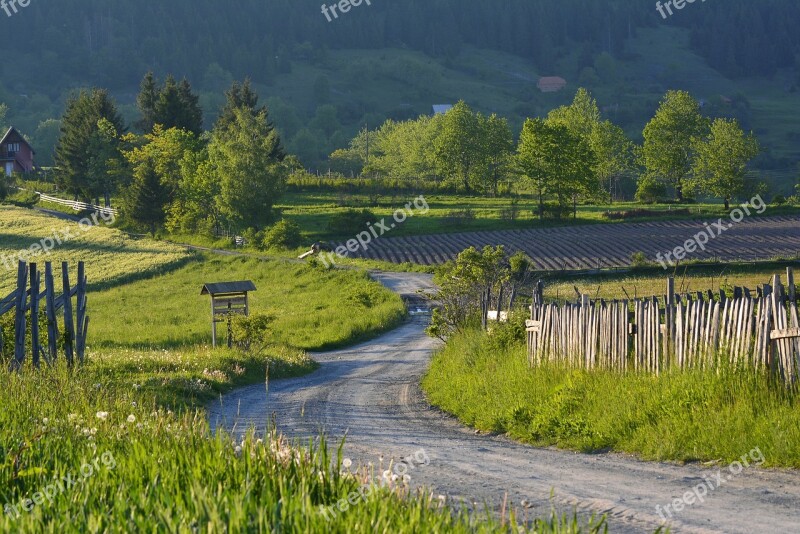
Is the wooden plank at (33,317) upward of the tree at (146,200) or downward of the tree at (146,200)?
downward

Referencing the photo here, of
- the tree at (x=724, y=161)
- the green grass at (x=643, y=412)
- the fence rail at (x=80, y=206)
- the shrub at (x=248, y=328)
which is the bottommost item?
the shrub at (x=248, y=328)

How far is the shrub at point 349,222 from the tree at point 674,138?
37.9 metres

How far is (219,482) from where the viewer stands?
21.5ft

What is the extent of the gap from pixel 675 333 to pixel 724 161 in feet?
276

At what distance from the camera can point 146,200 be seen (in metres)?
78.8

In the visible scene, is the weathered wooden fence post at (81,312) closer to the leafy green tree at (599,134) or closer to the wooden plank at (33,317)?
the wooden plank at (33,317)

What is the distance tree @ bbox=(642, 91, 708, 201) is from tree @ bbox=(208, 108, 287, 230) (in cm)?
4462

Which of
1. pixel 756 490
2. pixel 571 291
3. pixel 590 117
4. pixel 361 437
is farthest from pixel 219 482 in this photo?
pixel 590 117

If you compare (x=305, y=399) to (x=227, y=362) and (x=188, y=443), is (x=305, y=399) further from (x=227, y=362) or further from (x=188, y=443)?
(x=188, y=443)

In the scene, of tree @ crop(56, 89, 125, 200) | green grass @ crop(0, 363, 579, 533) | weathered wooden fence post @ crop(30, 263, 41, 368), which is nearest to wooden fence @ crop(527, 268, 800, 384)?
green grass @ crop(0, 363, 579, 533)

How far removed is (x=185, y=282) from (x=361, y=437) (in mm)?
46860

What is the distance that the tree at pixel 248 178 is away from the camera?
73.4 m

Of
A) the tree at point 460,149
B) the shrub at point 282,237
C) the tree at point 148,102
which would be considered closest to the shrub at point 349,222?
the shrub at point 282,237

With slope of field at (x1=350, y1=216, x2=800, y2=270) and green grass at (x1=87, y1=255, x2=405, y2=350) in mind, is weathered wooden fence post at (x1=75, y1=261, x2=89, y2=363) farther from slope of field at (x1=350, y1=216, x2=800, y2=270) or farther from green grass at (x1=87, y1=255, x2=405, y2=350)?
slope of field at (x1=350, y1=216, x2=800, y2=270)
